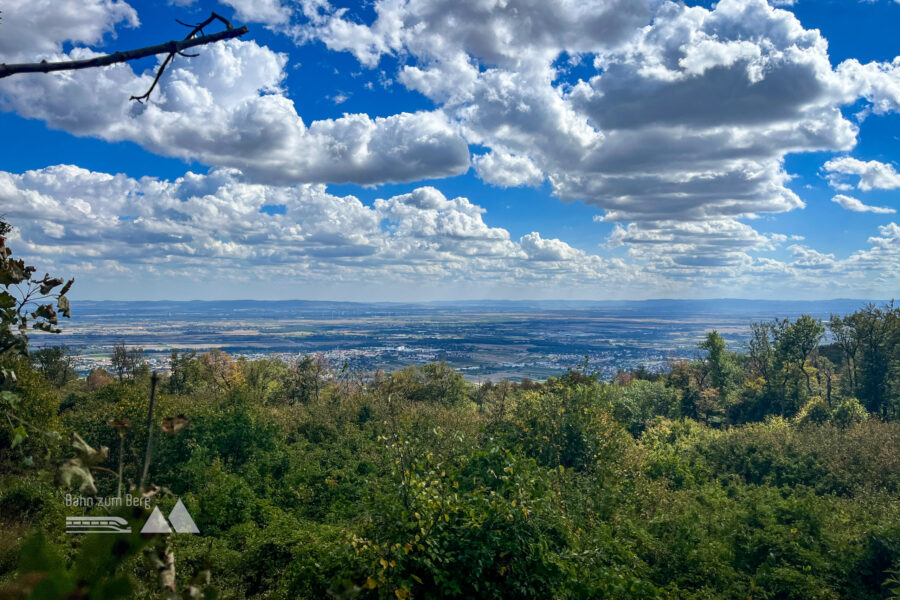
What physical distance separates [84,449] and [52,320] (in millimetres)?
1308

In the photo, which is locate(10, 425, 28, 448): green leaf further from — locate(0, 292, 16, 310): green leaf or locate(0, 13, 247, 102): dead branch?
locate(0, 13, 247, 102): dead branch

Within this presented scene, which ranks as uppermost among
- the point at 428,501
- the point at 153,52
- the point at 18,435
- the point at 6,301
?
the point at 153,52

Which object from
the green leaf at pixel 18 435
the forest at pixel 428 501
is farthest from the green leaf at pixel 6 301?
→ the green leaf at pixel 18 435

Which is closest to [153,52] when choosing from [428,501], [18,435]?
[18,435]

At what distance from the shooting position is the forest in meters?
1.61

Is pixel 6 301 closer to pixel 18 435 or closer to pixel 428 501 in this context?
pixel 18 435

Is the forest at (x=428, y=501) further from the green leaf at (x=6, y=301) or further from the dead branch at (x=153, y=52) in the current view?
the dead branch at (x=153, y=52)

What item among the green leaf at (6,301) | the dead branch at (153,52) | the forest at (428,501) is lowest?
the forest at (428,501)

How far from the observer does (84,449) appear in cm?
146

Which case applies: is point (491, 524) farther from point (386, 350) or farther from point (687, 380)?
point (386, 350)

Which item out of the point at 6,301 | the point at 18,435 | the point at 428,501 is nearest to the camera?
the point at 18,435

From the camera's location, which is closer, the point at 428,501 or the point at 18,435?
the point at 18,435

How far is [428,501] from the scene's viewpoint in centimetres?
756

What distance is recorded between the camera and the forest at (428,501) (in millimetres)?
1610
